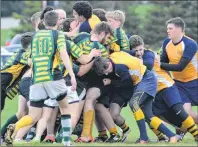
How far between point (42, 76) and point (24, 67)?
7.43 ft

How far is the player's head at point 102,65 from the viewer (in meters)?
12.2

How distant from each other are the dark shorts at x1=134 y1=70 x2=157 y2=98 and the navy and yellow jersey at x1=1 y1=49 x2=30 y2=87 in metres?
1.99

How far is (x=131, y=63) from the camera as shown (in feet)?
40.8

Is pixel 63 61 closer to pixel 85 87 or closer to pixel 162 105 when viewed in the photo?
pixel 85 87

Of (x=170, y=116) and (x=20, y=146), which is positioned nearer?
(x=20, y=146)

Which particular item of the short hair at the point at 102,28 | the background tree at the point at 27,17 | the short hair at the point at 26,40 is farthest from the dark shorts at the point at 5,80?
the background tree at the point at 27,17

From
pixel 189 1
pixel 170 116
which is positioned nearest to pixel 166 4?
pixel 189 1

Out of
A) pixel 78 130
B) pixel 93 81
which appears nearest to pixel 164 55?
pixel 93 81

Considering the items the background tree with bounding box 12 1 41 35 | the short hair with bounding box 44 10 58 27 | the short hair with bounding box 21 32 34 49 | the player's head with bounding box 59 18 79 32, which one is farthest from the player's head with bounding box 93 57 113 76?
the background tree with bounding box 12 1 41 35

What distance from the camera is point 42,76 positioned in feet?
36.9

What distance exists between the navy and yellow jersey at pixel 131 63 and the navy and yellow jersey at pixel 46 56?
1458 mm

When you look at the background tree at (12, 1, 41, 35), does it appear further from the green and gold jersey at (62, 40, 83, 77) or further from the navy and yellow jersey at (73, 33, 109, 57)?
the green and gold jersey at (62, 40, 83, 77)

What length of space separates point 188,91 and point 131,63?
59.3 inches

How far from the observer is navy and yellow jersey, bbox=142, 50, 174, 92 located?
42.7 feet
